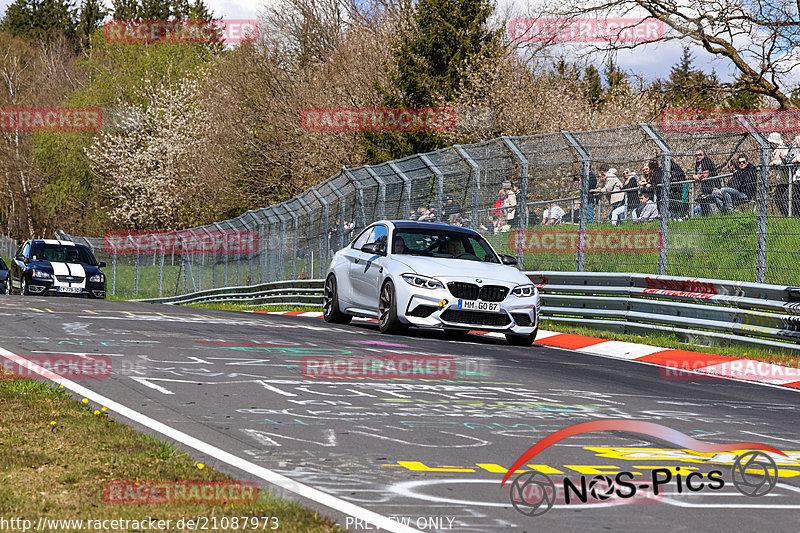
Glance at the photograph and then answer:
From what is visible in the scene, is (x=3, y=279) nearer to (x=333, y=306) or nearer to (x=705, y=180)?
(x=333, y=306)

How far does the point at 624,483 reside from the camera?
5.45 m

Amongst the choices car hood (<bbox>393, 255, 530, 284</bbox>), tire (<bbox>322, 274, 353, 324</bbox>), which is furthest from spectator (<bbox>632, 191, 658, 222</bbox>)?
tire (<bbox>322, 274, 353, 324</bbox>)

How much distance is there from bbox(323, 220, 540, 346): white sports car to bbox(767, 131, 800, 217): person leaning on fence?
3211 millimetres

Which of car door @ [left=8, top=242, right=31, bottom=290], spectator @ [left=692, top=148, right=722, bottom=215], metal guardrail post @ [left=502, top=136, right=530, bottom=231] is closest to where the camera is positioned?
spectator @ [left=692, top=148, right=722, bottom=215]

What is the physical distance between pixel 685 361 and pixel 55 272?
1999 centimetres

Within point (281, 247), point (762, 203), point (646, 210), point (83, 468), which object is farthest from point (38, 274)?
point (83, 468)

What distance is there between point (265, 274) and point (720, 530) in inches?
1067

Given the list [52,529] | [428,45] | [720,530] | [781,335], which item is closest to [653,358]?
[781,335]

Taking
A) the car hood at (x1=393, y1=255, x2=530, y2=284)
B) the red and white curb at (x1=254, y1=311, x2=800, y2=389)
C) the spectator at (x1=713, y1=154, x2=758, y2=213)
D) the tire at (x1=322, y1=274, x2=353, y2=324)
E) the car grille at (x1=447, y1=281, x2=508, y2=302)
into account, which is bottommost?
the red and white curb at (x1=254, y1=311, x2=800, y2=389)

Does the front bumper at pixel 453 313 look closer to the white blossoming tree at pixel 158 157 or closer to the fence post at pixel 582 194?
the fence post at pixel 582 194

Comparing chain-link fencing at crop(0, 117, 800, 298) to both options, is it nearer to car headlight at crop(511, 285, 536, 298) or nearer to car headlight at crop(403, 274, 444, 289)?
car headlight at crop(511, 285, 536, 298)

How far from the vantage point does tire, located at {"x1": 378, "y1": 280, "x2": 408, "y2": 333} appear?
45.5 ft

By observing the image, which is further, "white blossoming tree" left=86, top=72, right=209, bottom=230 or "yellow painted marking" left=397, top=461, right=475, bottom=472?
"white blossoming tree" left=86, top=72, right=209, bottom=230

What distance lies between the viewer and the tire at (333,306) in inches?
656
